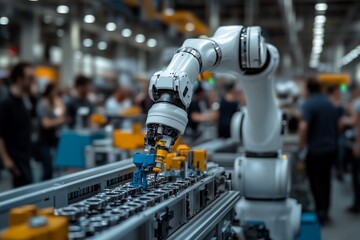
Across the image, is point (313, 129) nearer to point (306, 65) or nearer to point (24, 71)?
point (24, 71)

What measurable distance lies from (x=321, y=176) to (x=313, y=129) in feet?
1.97

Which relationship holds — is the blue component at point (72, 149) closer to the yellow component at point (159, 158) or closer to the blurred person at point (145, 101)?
the blurred person at point (145, 101)

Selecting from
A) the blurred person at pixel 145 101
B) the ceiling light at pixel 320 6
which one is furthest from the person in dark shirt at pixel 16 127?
the ceiling light at pixel 320 6

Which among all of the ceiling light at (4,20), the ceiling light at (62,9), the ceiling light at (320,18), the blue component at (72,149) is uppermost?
the ceiling light at (320,18)

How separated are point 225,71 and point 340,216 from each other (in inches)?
152

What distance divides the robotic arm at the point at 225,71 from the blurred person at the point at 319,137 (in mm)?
2294

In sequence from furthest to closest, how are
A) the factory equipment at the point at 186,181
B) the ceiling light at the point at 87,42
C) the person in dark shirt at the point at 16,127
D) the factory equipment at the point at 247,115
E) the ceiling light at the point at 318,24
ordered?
the ceiling light at the point at 87,42 < the ceiling light at the point at 318,24 < the person in dark shirt at the point at 16,127 < the factory equipment at the point at 247,115 < the factory equipment at the point at 186,181

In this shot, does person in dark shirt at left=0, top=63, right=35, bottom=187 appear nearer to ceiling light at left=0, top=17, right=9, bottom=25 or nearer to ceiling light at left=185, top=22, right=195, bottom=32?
ceiling light at left=185, top=22, right=195, bottom=32

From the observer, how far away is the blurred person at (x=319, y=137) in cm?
505

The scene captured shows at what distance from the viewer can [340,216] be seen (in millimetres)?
5539

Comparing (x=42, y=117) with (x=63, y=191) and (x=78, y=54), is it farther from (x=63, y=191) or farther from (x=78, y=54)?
(x=78, y=54)

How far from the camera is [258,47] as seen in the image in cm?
227

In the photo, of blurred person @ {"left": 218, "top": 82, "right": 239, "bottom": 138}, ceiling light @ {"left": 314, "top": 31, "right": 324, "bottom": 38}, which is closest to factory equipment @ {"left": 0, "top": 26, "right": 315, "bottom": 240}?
blurred person @ {"left": 218, "top": 82, "right": 239, "bottom": 138}

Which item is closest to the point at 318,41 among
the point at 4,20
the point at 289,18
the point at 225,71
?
the point at 289,18
